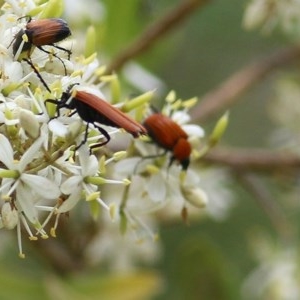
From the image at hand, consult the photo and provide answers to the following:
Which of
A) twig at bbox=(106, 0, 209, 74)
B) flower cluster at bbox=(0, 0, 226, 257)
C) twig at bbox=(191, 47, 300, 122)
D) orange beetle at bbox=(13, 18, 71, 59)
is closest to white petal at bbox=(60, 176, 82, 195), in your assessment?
flower cluster at bbox=(0, 0, 226, 257)

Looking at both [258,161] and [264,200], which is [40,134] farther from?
[264,200]

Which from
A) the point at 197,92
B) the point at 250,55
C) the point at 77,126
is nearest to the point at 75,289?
the point at 77,126

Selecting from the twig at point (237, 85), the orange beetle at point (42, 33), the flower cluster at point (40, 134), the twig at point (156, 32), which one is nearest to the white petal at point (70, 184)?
the flower cluster at point (40, 134)

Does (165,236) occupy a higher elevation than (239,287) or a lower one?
lower

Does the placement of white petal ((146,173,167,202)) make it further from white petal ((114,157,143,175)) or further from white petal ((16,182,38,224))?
white petal ((16,182,38,224))

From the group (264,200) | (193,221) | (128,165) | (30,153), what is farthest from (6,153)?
(193,221)

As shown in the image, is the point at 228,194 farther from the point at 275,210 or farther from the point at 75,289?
the point at 75,289
